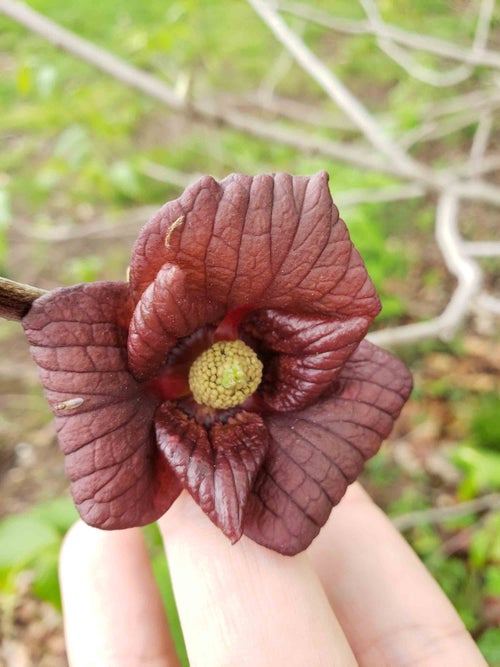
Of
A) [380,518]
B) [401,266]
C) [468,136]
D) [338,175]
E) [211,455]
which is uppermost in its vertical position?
[468,136]

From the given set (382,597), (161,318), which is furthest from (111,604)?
(161,318)

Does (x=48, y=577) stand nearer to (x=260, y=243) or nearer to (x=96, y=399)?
(x=96, y=399)

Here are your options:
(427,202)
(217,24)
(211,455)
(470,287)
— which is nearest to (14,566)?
(211,455)

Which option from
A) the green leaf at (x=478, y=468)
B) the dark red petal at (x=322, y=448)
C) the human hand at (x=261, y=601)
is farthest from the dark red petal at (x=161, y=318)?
the green leaf at (x=478, y=468)

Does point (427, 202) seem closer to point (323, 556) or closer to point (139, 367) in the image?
point (323, 556)

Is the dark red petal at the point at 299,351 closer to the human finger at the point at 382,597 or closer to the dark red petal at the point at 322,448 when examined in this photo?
the dark red petal at the point at 322,448

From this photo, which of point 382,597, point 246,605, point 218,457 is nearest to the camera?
point 218,457

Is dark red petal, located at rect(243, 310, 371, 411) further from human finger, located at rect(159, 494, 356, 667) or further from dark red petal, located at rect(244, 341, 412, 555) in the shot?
human finger, located at rect(159, 494, 356, 667)

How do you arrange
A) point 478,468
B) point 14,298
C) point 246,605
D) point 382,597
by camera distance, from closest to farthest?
point 14,298 → point 246,605 → point 382,597 → point 478,468
